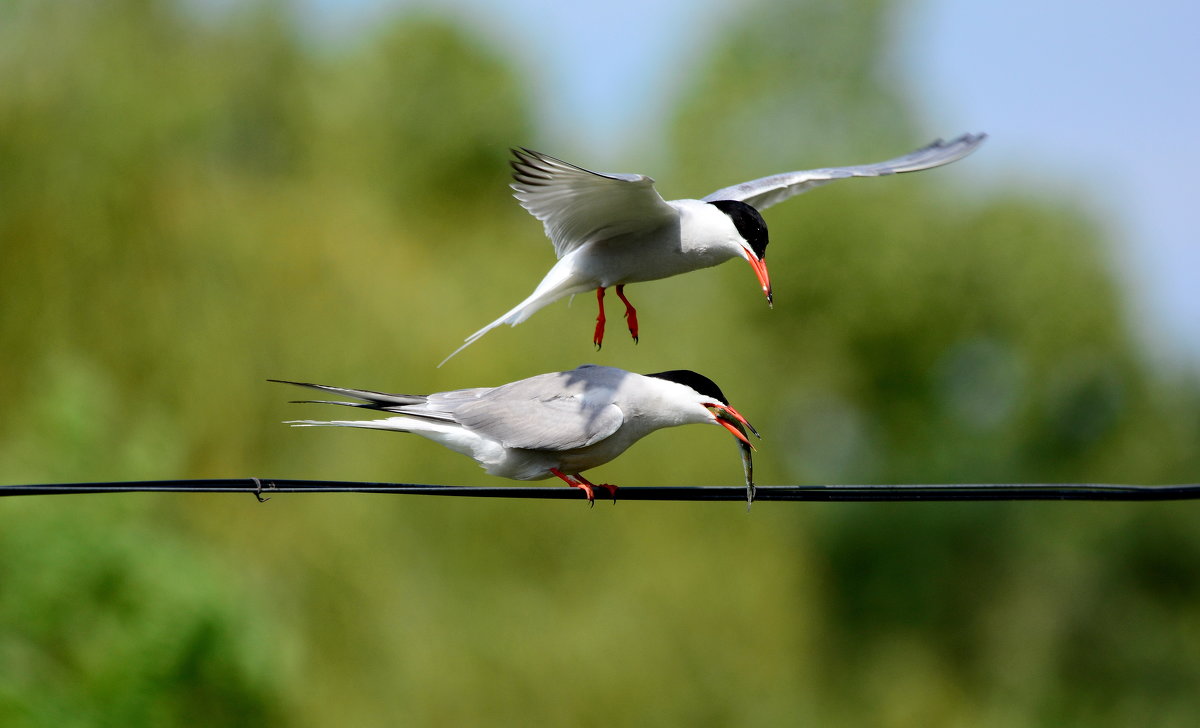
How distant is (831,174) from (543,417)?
196cm

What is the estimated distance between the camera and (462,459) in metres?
17.2

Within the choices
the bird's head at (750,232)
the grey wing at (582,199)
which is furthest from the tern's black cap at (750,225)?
the grey wing at (582,199)

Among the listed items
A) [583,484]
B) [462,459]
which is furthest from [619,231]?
[462,459]

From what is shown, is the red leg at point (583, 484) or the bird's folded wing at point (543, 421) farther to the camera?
the bird's folded wing at point (543, 421)

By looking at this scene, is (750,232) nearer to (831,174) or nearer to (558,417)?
(558,417)

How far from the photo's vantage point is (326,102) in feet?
102

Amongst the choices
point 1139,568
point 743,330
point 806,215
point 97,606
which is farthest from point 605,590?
point 806,215

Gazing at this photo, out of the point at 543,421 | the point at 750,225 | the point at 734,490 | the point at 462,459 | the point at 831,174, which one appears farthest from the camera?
the point at 462,459

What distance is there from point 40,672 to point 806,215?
1216 inches

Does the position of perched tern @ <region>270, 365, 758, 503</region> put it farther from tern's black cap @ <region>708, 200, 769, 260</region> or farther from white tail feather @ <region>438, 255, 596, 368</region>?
tern's black cap @ <region>708, 200, 769, 260</region>

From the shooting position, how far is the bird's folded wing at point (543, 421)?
518 centimetres

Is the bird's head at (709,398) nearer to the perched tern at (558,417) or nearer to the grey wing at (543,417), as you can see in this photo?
the perched tern at (558,417)

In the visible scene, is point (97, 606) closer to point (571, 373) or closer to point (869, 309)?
point (571, 373)

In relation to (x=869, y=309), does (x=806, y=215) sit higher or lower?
higher
